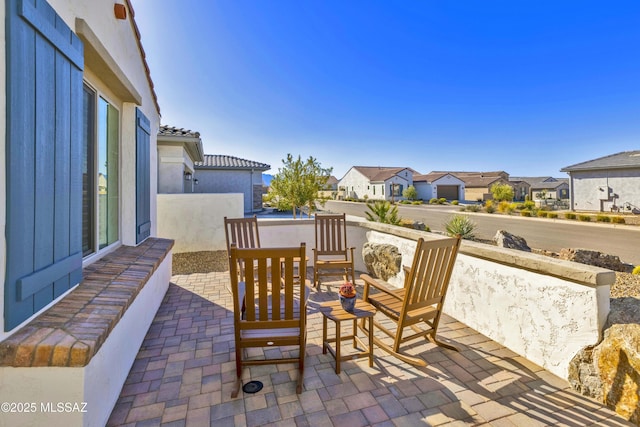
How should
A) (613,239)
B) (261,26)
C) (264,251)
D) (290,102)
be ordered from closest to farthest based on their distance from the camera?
1. (264,251)
2. (261,26)
3. (613,239)
4. (290,102)

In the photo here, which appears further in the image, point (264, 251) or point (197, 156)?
point (197, 156)

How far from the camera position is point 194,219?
7496 millimetres

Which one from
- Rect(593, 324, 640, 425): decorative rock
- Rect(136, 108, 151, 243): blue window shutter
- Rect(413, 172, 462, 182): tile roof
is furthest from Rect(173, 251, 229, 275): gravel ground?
Rect(413, 172, 462, 182): tile roof

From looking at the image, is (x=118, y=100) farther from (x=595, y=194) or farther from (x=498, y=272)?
(x=595, y=194)

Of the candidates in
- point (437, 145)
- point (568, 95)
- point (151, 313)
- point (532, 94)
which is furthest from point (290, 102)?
point (437, 145)

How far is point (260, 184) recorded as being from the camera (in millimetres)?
16422

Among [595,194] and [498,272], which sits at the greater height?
[595,194]

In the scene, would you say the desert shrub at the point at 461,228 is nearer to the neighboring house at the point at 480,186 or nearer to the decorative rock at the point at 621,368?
the decorative rock at the point at 621,368

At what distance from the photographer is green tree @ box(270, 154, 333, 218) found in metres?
9.80

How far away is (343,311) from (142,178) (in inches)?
126

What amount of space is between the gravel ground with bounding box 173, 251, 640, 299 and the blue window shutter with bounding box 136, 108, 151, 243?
6.23 ft

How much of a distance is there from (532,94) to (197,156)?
791 inches

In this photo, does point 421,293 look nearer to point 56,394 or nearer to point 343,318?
point 343,318

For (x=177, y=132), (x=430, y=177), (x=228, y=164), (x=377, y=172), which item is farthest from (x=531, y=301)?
(x=377, y=172)
